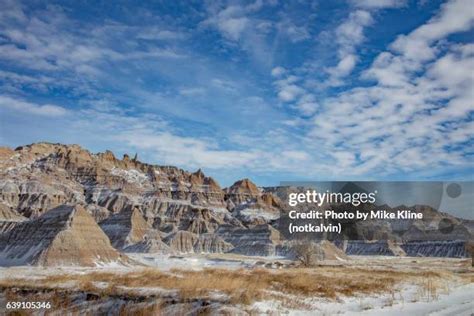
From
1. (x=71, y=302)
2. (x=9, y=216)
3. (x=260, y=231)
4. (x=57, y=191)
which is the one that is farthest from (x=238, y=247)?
(x=71, y=302)

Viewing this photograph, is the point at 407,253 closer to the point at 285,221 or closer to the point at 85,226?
the point at 285,221

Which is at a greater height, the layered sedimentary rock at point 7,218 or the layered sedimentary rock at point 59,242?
the layered sedimentary rock at point 7,218

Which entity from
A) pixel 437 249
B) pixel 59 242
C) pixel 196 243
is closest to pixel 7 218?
pixel 196 243

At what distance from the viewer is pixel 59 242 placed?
5441 centimetres

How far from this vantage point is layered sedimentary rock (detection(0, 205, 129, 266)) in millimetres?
53094

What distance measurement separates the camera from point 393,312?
558 inches

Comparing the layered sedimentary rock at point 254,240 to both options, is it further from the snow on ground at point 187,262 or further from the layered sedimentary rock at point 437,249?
the layered sedimentary rock at point 437,249

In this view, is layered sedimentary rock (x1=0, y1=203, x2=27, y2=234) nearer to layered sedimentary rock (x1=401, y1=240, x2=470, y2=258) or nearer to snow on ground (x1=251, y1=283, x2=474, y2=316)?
snow on ground (x1=251, y1=283, x2=474, y2=316)

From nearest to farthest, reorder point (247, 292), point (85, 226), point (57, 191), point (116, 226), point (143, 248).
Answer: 1. point (247, 292)
2. point (85, 226)
3. point (143, 248)
4. point (116, 226)
5. point (57, 191)

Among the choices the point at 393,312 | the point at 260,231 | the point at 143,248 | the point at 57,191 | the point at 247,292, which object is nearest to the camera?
the point at 393,312

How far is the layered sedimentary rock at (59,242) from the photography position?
174 ft

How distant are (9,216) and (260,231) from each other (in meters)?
71.6

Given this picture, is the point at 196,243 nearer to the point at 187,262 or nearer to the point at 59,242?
the point at 187,262

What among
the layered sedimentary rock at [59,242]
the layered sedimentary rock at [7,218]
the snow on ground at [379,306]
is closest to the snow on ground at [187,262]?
the layered sedimentary rock at [59,242]
